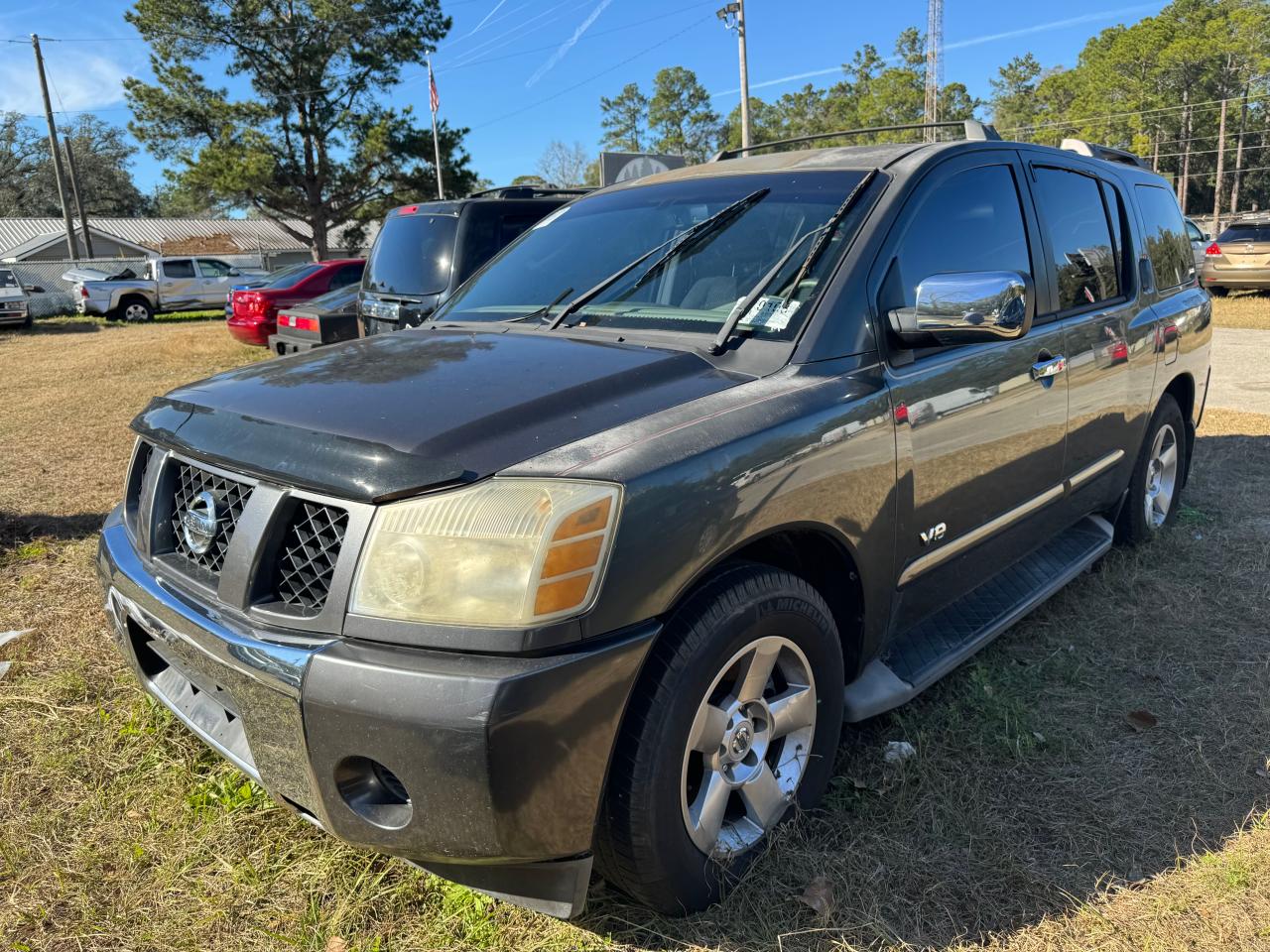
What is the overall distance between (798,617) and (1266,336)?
13.8 metres

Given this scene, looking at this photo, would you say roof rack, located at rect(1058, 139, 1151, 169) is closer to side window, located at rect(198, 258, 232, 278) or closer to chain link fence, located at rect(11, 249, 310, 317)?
side window, located at rect(198, 258, 232, 278)

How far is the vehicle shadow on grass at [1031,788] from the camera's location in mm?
2141

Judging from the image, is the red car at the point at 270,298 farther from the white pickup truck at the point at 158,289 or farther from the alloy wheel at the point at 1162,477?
the white pickup truck at the point at 158,289

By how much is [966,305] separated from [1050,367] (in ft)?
3.26

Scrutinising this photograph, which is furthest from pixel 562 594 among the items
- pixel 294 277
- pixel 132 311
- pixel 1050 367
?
pixel 132 311

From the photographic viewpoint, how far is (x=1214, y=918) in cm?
212

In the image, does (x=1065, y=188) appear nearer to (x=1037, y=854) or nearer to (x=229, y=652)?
(x=1037, y=854)

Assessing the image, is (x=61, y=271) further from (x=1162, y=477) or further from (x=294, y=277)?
(x=1162, y=477)

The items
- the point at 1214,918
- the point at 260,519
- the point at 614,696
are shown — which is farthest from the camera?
the point at 1214,918

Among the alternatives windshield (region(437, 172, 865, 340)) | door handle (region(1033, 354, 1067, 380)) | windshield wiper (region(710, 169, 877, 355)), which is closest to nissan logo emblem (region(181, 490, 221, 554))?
windshield (region(437, 172, 865, 340))

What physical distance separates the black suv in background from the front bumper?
5.38 meters

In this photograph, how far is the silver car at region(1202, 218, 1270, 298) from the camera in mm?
16969

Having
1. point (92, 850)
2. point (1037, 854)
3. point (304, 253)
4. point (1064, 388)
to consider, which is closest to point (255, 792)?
point (92, 850)

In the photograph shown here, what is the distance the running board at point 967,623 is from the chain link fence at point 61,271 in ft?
96.2
